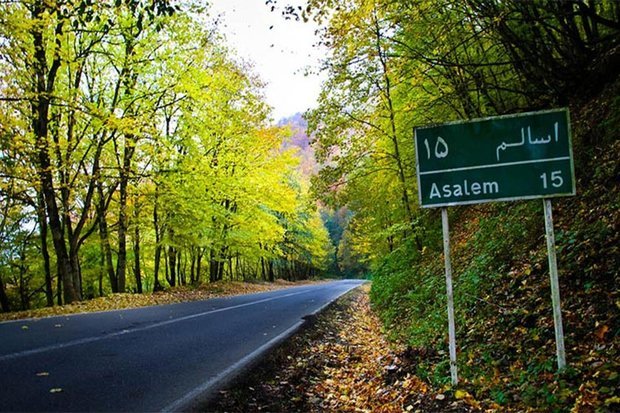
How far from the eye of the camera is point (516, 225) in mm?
7941

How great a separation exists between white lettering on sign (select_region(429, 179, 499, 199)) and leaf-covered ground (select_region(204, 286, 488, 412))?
211cm

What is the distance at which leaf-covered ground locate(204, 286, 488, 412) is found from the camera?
4633mm

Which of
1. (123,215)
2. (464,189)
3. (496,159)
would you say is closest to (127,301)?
(123,215)

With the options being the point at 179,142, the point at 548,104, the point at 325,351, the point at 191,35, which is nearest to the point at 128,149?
the point at 179,142

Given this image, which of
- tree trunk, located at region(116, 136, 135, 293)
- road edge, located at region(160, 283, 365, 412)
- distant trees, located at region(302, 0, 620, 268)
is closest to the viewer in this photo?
road edge, located at region(160, 283, 365, 412)

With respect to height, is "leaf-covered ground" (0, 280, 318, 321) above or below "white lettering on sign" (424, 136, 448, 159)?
below

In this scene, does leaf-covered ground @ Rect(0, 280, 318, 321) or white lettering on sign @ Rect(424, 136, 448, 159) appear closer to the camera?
white lettering on sign @ Rect(424, 136, 448, 159)

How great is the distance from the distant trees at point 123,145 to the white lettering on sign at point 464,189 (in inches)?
300

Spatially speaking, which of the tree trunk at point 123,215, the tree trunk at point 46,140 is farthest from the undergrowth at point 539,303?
the tree trunk at point 123,215

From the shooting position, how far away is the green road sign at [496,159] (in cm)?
430

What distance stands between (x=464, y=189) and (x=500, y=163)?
17.9 inches

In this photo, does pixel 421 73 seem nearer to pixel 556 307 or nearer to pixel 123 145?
pixel 556 307

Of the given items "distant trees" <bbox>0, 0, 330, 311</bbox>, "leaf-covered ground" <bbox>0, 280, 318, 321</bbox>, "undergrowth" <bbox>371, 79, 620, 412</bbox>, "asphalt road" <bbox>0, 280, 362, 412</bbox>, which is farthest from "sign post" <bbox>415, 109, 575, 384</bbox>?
"leaf-covered ground" <bbox>0, 280, 318, 321</bbox>

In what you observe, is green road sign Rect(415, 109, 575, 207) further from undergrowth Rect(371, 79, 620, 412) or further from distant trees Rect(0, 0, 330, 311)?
distant trees Rect(0, 0, 330, 311)
